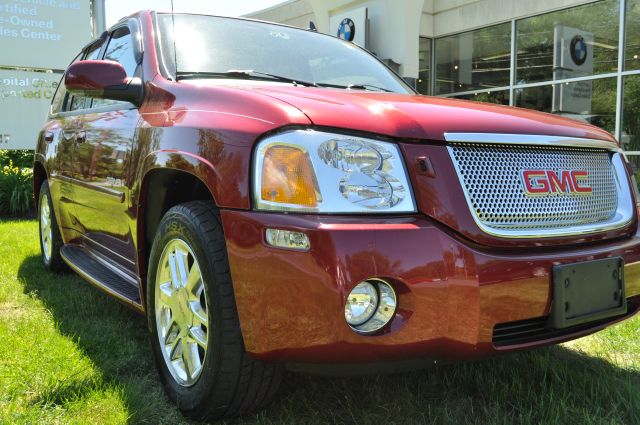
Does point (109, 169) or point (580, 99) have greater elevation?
point (580, 99)

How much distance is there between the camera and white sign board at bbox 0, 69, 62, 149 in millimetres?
8898

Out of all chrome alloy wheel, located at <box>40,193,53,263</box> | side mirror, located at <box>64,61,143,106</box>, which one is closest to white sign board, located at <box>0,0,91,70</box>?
chrome alloy wheel, located at <box>40,193,53,263</box>

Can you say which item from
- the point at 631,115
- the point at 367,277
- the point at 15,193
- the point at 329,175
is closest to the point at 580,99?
the point at 631,115

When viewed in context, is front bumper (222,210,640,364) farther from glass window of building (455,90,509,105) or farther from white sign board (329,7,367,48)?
white sign board (329,7,367,48)

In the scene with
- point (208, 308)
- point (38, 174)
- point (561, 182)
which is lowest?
point (208, 308)

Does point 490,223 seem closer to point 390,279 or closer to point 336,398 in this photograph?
point 390,279

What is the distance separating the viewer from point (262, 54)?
2.94m

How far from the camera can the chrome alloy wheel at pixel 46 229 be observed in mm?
4430

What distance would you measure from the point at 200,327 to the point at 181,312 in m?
0.14

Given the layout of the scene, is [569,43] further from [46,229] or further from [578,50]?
[46,229]

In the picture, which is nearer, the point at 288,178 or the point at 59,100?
the point at 288,178

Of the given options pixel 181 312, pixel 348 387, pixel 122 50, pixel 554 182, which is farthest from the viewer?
pixel 122 50

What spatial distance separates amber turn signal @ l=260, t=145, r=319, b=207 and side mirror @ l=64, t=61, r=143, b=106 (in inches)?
44.1

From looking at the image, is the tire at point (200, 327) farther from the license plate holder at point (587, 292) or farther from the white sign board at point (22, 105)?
the white sign board at point (22, 105)
